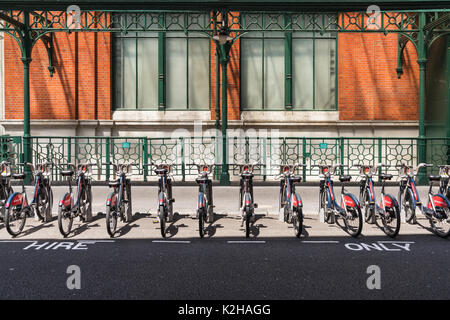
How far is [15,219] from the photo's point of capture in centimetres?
755

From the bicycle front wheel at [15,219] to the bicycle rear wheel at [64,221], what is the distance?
68 centimetres

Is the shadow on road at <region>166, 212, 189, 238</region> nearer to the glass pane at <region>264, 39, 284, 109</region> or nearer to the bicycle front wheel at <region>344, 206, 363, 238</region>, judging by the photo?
the bicycle front wheel at <region>344, 206, 363, 238</region>

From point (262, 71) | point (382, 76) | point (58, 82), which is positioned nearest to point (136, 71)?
point (58, 82)

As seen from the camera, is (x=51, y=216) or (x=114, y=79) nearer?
(x=51, y=216)

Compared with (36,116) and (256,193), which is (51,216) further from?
(36,116)

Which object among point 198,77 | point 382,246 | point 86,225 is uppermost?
point 198,77

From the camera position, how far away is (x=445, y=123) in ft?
54.1

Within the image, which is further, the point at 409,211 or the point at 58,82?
the point at 58,82

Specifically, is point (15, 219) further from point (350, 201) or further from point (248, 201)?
point (350, 201)

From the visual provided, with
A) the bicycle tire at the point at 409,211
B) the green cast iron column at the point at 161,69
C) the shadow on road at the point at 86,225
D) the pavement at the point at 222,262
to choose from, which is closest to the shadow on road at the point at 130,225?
the pavement at the point at 222,262

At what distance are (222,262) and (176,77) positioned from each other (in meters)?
13.8
